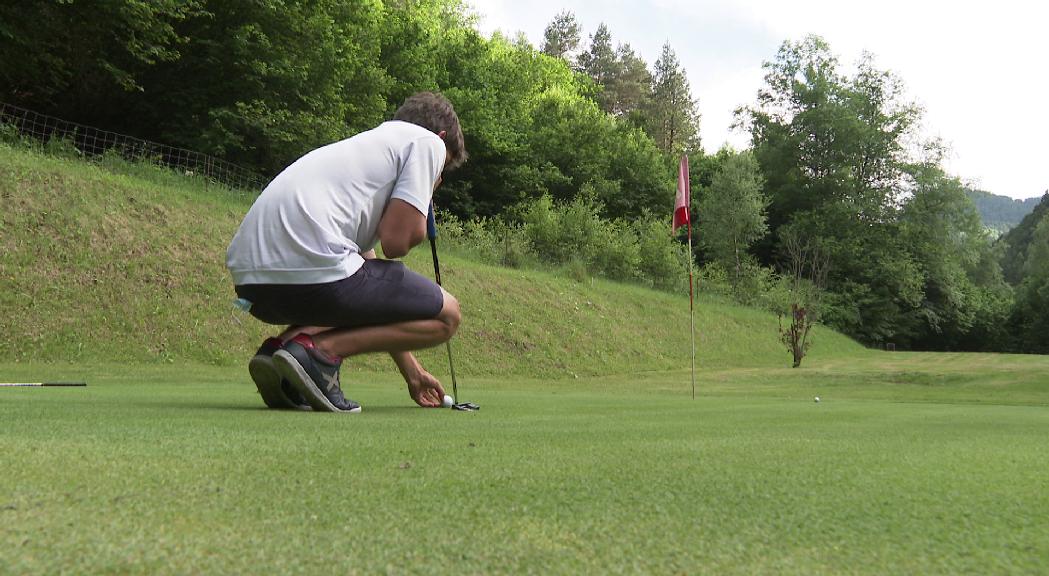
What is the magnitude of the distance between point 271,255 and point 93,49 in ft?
65.8

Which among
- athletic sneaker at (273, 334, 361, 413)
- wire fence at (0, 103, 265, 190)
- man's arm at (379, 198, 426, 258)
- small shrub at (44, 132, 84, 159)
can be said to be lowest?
athletic sneaker at (273, 334, 361, 413)

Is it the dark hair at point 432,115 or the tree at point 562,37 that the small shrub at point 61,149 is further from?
the tree at point 562,37

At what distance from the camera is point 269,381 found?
3539 millimetres

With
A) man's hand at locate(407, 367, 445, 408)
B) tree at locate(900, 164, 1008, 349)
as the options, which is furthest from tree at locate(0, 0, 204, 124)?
tree at locate(900, 164, 1008, 349)

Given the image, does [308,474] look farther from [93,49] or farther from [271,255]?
[93,49]

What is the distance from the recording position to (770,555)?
3.60 feet

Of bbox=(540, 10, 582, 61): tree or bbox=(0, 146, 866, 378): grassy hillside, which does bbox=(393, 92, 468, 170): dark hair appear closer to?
bbox=(0, 146, 866, 378): grassy hillside

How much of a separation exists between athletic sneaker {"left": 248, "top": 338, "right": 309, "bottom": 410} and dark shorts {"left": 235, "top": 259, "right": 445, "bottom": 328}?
16 centimetres

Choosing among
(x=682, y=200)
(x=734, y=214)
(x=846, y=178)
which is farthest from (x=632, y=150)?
(x=682, y=200)

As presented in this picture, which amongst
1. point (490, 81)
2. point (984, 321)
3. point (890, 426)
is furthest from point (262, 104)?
point (984, 321)

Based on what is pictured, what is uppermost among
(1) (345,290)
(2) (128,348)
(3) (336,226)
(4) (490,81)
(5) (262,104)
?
(4) (490,81)

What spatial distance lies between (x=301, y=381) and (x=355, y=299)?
1.48ft

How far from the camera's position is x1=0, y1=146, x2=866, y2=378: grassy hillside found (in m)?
11.2

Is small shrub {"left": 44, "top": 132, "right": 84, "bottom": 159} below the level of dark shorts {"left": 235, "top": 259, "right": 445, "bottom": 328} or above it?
above
